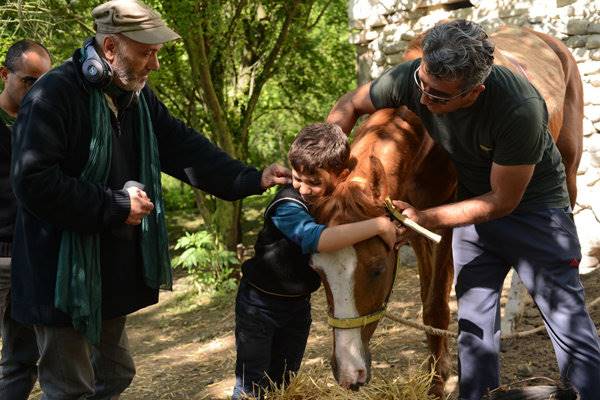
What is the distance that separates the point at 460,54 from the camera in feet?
9.35

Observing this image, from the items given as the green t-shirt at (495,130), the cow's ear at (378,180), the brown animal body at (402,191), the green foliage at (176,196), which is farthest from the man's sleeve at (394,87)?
the green foliage at (176,196)

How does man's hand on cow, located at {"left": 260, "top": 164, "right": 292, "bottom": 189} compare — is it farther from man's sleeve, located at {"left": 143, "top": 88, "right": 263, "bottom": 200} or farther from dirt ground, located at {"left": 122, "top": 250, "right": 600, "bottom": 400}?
dirt ground, located at {"left": 122, "top": 250, "right": 600, "bottom": 400}

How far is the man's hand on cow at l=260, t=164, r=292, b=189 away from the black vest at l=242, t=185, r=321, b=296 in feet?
0.38

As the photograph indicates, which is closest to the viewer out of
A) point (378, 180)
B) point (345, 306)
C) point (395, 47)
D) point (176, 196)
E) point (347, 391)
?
point (345, 306)

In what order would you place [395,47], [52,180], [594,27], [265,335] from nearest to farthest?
[52,180] → [265,335] → [594,27] → [395,47]

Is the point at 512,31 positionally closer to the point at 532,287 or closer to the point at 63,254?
the point at 532,287

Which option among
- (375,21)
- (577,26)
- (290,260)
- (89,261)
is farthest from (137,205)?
(375,21)

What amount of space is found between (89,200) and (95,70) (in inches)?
20.0

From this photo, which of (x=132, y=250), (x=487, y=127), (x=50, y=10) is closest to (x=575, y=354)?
(x=487, y=127)

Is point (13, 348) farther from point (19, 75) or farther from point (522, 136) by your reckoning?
point (522, 136)

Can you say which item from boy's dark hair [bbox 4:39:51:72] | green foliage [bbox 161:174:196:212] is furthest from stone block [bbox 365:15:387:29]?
green foliage [bbox 161:174:196:212]

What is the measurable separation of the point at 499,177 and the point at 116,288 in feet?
5.37

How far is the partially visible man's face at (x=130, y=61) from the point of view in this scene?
118 inches

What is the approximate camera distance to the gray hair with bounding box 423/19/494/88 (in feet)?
9.35
